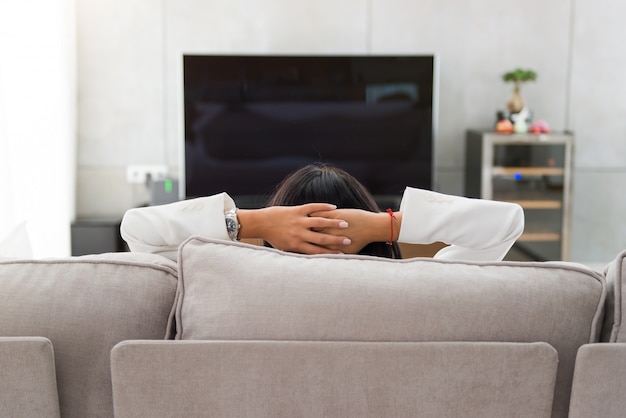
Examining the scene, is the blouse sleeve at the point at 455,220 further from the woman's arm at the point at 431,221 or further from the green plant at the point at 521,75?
the green plant at the point at 521,75

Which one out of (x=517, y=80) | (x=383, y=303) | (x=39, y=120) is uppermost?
(x=517, y=80)

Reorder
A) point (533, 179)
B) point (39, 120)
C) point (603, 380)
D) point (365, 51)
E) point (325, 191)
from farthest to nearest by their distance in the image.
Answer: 1. point (365, 51)
2. point (533, 179)
3. point (39, 120)
4. point (325, 191)
5. point (603, 380)

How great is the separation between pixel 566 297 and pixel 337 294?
32 centimetres

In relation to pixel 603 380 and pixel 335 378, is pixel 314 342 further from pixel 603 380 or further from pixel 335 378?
pixel 603 380

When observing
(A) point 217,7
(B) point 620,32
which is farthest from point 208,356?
(B) point 620,32

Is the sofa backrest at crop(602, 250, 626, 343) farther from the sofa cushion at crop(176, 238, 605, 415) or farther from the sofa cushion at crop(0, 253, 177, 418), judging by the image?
the sofa cushion at crop(0, 253, 177, 418)

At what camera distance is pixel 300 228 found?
134 centimetres

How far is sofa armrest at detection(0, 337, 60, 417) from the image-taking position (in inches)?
39.3

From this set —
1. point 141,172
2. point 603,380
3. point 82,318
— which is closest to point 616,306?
point 603,380

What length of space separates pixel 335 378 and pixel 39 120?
319cm

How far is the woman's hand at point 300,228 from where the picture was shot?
1.32 meters

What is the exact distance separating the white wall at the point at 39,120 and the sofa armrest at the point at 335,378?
264cm

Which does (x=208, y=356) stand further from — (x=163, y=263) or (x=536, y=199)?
(x=536, y=199)

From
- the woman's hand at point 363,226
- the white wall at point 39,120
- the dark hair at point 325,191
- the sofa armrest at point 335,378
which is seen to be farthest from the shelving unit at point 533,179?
the sofa armrest at point 335,378
